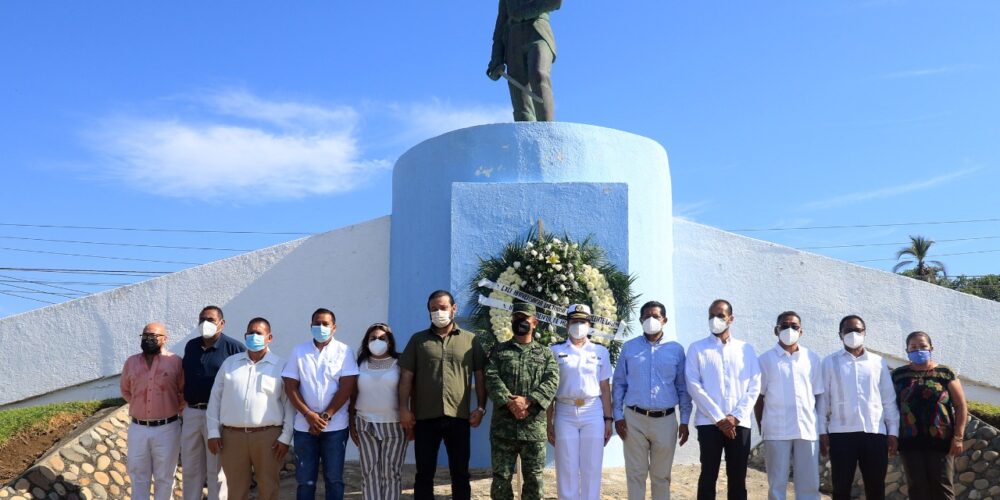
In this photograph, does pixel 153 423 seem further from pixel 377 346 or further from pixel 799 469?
pixel 799 469

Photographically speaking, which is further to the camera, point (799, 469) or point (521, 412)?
point (799, 469)

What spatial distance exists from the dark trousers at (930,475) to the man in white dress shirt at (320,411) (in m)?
3.67

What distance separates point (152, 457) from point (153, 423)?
23 cm

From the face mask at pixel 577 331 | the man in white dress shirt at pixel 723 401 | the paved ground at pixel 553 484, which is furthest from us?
the paved ground at pixel 553 484

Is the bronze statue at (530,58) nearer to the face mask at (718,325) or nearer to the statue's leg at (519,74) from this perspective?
the statue's leg at (519,74)

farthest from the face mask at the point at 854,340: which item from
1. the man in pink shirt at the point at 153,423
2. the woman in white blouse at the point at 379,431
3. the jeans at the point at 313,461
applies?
the man in pink shirt at the point at 153,423

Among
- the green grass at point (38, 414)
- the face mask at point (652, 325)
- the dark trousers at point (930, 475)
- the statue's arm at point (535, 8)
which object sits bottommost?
the dark trousers at point (930, 475)

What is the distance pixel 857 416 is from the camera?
18.0 ft

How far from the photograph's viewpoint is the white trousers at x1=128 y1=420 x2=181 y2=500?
5656 mm

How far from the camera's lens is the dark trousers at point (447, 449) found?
17.6 feet

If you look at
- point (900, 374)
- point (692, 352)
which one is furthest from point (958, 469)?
point (692, 352)

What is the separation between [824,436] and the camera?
5645 mm

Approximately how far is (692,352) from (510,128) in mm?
3554

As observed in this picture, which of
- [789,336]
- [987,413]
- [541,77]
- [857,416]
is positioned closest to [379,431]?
[789,336]
